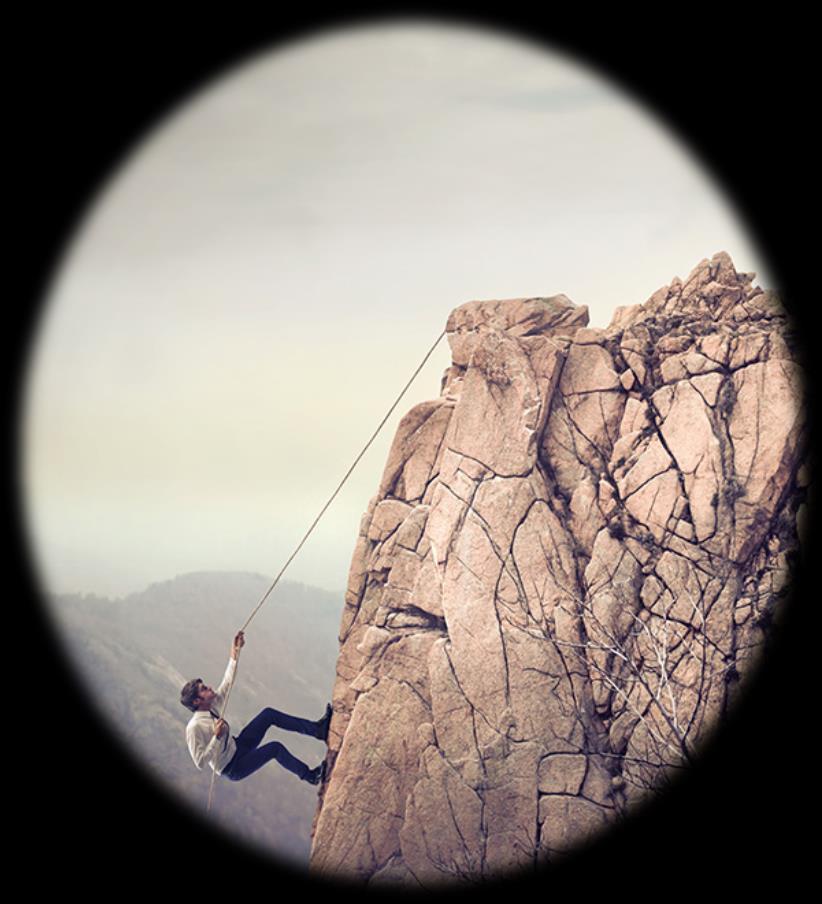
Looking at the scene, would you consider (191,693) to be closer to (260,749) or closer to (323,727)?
(260,749)

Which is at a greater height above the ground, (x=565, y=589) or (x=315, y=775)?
(x=565, y=589)

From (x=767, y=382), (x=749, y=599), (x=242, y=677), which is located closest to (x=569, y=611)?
(x=749, y=599)

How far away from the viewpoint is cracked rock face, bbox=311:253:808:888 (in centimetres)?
1162

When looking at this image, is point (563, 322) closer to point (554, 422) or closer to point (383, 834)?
point (554, 422)

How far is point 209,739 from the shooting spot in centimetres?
1244

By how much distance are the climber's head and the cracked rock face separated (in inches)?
92.4

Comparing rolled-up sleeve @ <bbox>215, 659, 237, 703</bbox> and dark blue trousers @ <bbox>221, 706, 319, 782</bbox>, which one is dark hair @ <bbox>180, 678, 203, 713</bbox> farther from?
dark blue trousers @ <bbox>221, 706, 319, 782</bbox>

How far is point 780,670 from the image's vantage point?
11.4 metres

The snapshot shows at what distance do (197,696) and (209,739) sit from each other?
2.61ft

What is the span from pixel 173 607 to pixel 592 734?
125ft

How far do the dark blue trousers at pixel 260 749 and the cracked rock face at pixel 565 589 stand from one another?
0.66 metres

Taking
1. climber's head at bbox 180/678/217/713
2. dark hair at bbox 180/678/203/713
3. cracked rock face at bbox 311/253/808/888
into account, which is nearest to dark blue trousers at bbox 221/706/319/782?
cracked rock face at bbox 311/253/808/888

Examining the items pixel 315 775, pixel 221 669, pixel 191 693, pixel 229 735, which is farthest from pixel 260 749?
pixel 221 669

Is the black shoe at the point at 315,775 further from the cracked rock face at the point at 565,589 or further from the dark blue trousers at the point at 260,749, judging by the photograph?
the cracked rock face at the point at 565,589
